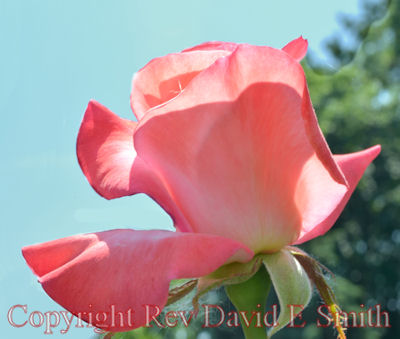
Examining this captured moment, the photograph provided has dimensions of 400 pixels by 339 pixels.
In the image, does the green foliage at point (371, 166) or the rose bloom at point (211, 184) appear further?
the green foliage at point (371, 166)

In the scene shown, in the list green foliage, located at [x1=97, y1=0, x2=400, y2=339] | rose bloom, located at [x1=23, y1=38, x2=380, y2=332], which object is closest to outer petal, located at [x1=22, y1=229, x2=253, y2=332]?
rose bloom, located at [x1=23, y1=38, x2=380, y2=332]

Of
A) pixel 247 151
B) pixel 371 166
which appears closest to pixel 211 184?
pixel 247 151

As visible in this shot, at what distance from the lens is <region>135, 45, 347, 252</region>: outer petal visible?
220mm

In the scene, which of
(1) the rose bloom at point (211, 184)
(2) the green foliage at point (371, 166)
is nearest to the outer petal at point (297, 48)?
(1) the rose bloom at point (211, 184)

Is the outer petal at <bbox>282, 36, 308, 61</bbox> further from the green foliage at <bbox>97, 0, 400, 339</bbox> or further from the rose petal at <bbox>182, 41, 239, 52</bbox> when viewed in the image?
the green foliage at <bbox>97, 0, 400, 339</bbox>

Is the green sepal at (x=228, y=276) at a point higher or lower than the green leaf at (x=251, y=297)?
higher

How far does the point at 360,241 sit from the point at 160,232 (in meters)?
7.28

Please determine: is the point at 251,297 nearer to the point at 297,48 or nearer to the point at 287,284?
the point at 287,284

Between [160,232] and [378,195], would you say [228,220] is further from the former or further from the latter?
[378,195]

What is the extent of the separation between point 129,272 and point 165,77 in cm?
10

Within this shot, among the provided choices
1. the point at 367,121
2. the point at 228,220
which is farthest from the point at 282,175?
the point at 367,121

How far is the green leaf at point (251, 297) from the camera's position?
225 mm

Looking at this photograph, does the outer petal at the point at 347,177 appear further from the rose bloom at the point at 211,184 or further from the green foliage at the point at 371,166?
the green foliage at the point at 371,166

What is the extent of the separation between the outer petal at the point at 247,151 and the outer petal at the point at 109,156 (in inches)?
0.8
